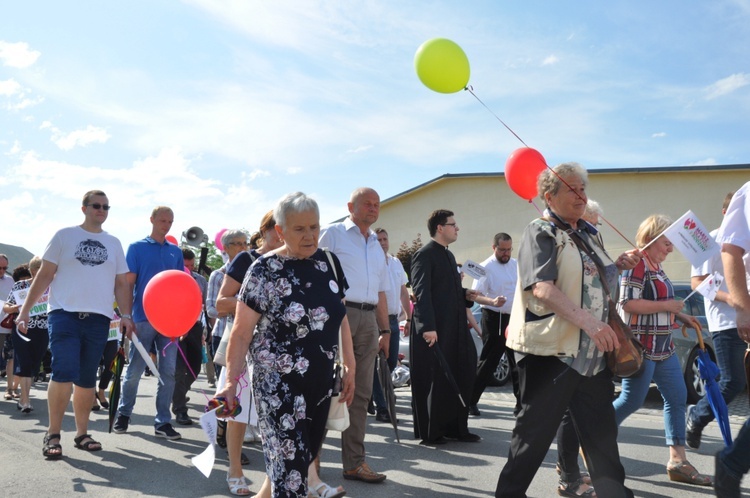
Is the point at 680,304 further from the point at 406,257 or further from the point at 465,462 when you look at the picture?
the point at 406,257

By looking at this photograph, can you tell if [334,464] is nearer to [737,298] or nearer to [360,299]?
[360,299]

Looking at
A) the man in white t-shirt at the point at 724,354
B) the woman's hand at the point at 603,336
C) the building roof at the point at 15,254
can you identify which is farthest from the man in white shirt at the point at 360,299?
the building roof at the point at 15,254

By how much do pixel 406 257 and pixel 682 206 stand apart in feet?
38.5

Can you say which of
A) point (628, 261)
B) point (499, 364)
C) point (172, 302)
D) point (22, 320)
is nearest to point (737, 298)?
point (628, 261)

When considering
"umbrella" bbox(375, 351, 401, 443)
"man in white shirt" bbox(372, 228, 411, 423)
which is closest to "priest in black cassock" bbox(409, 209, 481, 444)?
"umbrella" bbox(375, 351, 401, 443)

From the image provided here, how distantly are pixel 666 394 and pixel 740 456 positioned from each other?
1.66 m

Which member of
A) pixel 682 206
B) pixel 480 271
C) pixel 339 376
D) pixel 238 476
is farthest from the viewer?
pixel 682 206

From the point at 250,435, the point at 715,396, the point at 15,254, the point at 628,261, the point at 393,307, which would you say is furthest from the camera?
the point at 15,254

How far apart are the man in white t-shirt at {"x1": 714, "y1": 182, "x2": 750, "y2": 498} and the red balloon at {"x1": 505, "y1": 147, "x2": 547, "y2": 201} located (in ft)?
5.77

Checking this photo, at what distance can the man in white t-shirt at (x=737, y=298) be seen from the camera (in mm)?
3902

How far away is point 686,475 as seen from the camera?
215 inches

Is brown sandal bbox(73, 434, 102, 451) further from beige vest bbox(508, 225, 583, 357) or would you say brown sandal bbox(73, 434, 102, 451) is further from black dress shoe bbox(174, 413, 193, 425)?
beige vest bbox(508, 225, 583, 357)

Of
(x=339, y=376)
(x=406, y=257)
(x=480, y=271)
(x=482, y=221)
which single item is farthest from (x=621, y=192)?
(x=339, y=376)

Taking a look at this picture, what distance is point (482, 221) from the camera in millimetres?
34844
